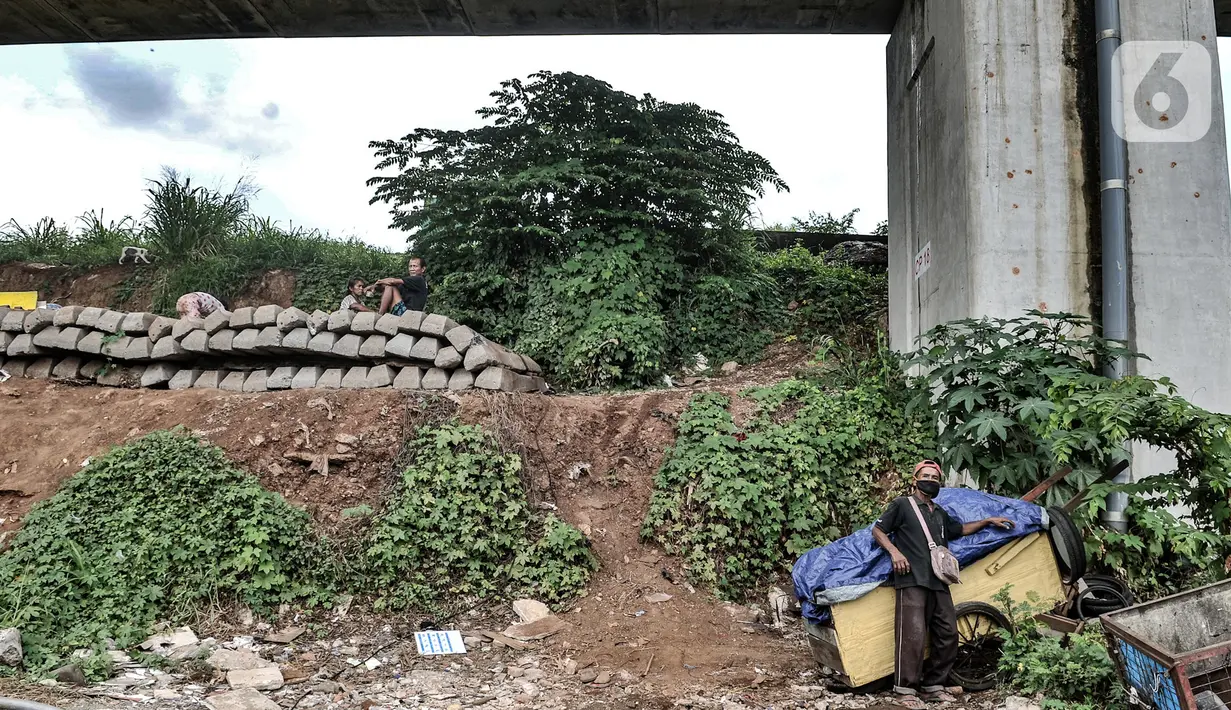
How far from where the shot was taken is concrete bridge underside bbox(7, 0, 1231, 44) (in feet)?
28.7

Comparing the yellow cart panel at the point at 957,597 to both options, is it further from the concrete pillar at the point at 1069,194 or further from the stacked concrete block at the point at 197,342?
the stacked concrete block at the point at 197,342

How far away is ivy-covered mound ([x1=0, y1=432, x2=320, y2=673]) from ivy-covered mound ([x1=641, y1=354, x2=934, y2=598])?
311cm

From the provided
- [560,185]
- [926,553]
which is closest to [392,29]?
[560,185]

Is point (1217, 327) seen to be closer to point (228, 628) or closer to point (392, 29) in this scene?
point (228, 628)

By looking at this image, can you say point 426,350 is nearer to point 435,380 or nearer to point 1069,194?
point 435,380

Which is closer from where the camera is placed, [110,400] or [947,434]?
[947,434]

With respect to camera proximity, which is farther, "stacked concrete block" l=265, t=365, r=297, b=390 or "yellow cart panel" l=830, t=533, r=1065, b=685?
"stacked concrete block" l=265, t=365, r=297, b=390

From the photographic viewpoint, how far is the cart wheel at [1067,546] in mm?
4953

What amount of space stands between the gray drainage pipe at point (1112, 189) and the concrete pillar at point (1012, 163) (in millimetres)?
196

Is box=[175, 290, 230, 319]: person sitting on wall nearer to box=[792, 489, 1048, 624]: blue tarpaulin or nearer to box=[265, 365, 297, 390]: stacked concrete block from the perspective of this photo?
box=[265, 365, 297, 390]: stacked concrete block

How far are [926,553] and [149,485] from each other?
605 cm

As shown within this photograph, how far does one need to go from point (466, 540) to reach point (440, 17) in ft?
→ 19.3

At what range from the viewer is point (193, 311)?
9531mm

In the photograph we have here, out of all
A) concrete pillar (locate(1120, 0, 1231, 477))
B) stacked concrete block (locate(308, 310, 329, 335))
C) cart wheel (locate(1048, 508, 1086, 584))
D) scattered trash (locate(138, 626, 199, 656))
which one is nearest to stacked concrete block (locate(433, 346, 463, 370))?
stacked concrete block (locate(308, 310, 329, 335))
